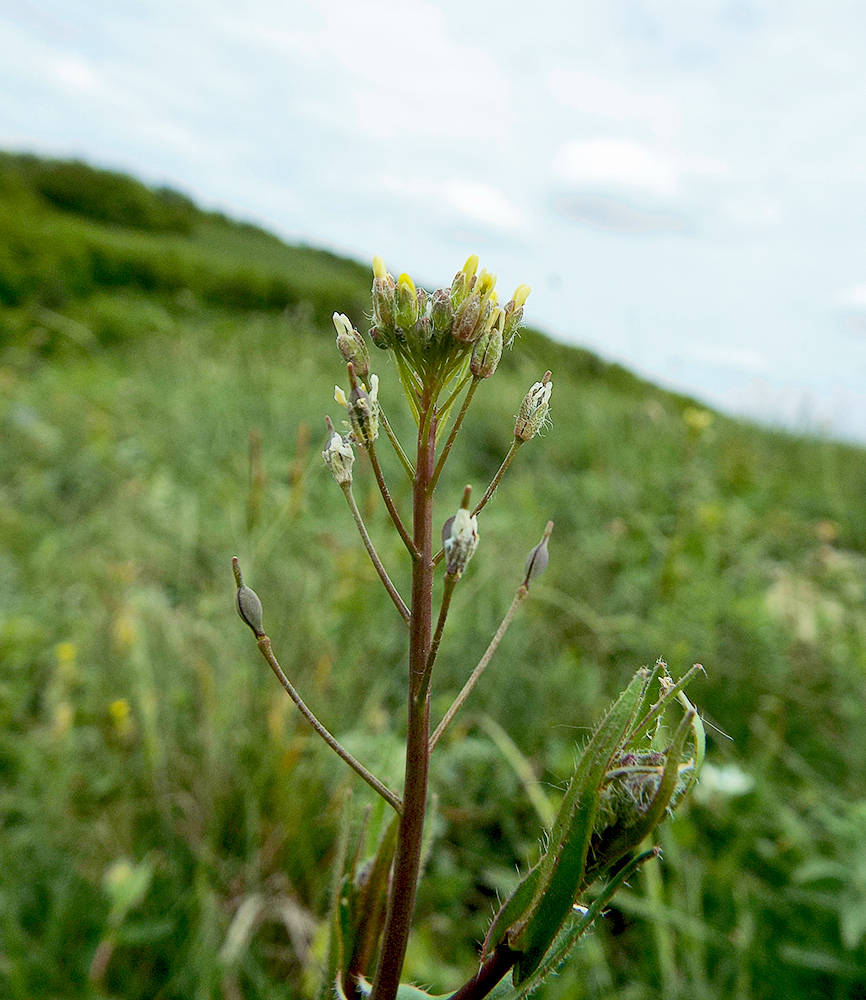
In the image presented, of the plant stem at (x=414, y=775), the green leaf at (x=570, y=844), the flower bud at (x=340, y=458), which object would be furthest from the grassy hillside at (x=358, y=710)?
the flower bud at (x=340, y=458)

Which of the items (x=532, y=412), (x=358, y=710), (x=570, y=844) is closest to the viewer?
(x=570, y=844)

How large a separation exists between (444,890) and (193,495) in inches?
116

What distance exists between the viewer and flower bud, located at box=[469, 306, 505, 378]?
0.66 meters

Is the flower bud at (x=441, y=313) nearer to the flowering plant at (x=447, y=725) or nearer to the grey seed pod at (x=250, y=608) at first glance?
the flowering plant at (x=447, y=725)

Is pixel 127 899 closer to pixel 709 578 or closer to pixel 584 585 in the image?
pixel 584 585

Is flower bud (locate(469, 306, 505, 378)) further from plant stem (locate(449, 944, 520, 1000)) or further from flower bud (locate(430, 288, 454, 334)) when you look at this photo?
plant stem (locate(449, 944, 520, 1000))

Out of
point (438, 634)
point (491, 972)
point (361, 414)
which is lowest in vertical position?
point (491, 972)

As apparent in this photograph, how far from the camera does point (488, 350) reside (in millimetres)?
663

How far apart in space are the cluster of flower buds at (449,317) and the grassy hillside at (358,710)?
0.53m

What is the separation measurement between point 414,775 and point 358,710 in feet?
6.13

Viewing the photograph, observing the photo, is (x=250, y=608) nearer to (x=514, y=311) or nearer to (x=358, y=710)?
(x=514, y=311)

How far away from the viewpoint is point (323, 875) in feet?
6.66

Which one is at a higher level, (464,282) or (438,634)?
(464,282)

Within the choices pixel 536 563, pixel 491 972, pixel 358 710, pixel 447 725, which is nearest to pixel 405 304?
pixel 536 563
